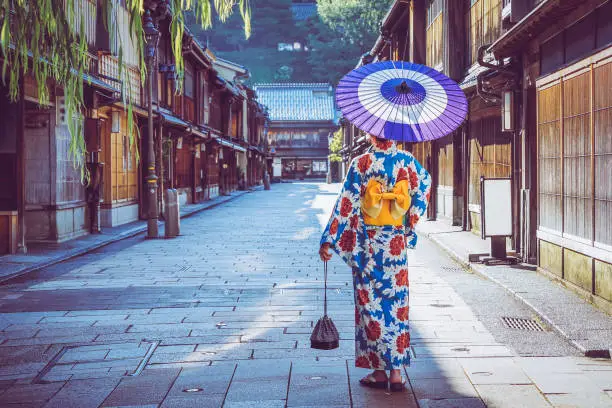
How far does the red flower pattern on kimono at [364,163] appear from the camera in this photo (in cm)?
530

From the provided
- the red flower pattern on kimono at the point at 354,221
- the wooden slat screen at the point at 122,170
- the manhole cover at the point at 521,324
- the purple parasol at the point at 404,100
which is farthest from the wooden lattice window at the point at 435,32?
the red flower pattern on kimono at the point at 354,221

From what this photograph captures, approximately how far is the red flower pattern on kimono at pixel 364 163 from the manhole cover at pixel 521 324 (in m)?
2.96

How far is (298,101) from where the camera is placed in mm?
85938

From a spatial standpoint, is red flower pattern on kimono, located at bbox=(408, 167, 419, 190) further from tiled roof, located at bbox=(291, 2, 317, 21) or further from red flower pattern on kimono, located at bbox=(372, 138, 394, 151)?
tiled roof, located at bbox=(291, 2, 317, 21)

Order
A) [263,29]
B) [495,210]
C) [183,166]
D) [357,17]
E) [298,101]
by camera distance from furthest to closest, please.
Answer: [263,29]
[298,101]
[357,17]
[183,166]
[495,210]

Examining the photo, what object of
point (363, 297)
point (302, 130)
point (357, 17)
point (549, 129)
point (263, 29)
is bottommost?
point (363, 297)

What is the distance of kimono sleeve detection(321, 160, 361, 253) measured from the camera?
534cm

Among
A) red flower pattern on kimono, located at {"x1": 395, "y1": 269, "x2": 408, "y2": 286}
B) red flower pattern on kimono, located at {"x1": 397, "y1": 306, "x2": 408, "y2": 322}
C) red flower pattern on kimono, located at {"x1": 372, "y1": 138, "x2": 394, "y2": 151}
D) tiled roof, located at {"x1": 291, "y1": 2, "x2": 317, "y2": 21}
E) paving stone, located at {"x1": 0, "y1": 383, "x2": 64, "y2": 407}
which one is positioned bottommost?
paving stone, located at {"x1": 0, "y1": 383, "x2": 64, "y2": 407}

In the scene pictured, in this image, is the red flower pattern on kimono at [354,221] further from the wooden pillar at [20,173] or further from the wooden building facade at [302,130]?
the wooden building facade at [302,130]

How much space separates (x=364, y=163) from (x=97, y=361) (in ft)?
9.22

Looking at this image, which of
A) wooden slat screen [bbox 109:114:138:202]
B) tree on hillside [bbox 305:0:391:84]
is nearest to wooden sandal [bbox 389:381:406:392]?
wooden slat screen [bbox 109:114:138:202]

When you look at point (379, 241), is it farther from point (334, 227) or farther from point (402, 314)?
point (402, 314)

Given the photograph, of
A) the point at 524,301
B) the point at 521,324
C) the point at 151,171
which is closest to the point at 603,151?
the point at 524,301

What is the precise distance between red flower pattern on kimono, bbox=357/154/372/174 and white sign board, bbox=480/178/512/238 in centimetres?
668
